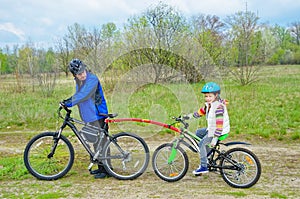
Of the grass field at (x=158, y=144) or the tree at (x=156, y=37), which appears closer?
the grass field at (x=158, y=144)

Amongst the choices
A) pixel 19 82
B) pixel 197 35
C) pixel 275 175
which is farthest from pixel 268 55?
pixel 275 175

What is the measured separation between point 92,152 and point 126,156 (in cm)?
51

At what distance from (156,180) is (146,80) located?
441cm

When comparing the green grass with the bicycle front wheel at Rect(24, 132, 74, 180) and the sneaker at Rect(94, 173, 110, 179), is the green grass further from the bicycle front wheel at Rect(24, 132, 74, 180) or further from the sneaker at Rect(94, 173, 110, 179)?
the sneaker at Rect(94, 173, 110, 179)

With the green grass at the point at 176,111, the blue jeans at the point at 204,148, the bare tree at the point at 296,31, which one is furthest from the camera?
the bare tree at the point at 296,31

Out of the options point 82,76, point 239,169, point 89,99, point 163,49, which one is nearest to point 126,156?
point 89,99

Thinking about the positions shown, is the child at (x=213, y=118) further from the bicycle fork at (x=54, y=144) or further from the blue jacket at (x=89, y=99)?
the bicycle fork at (x=54, y=144)

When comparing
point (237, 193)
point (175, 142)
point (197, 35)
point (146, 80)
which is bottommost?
point (237, 193)

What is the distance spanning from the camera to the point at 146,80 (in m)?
8.71

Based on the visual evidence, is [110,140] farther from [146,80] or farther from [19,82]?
[19,82]

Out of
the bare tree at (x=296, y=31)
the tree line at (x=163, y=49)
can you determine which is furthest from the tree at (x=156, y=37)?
the bare tree at (x=296, y=31)

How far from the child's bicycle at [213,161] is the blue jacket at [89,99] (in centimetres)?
106

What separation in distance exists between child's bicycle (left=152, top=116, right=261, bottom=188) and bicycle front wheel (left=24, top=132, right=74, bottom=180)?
1.36 metres

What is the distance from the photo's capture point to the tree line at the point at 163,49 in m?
11.1
